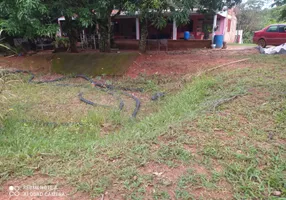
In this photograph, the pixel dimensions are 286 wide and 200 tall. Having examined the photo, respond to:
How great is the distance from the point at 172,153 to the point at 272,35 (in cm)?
1101

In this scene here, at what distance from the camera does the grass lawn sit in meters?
1.71

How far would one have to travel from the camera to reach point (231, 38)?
19.0 metres

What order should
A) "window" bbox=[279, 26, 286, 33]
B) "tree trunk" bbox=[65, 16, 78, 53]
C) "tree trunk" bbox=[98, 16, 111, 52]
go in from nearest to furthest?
"tree trunk" bbox=[98, 16, 111, 52] → "tree trunk" bbox=[65, 16, 78, 53] → "window" bbox=[279, 26, 286, 33]

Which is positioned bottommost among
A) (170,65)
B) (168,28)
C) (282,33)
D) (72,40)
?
(170,65)

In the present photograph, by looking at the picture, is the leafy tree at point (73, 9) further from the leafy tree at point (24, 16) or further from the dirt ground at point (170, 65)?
the dirt ground at point (170, 65)

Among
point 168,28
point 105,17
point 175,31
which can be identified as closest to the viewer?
point 105,17

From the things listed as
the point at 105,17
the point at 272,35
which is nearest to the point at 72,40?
the point at 105,17

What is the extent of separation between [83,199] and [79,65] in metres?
6.60

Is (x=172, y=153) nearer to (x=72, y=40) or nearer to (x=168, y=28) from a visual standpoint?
(x=72, y=40)

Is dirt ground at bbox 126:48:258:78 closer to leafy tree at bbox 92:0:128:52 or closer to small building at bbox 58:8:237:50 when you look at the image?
Answer: leafy tree at bbox 92:0:128:52

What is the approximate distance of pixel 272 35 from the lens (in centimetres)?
1052

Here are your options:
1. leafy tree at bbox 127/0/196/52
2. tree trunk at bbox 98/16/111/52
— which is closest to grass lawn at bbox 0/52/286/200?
leafy tree at bbox 127/0/196/52

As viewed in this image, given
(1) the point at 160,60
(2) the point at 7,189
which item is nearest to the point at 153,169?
(2) the point at 7,189

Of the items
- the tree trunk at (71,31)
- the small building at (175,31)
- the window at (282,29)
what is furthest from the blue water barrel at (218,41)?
the tree trunk at (71,31)
